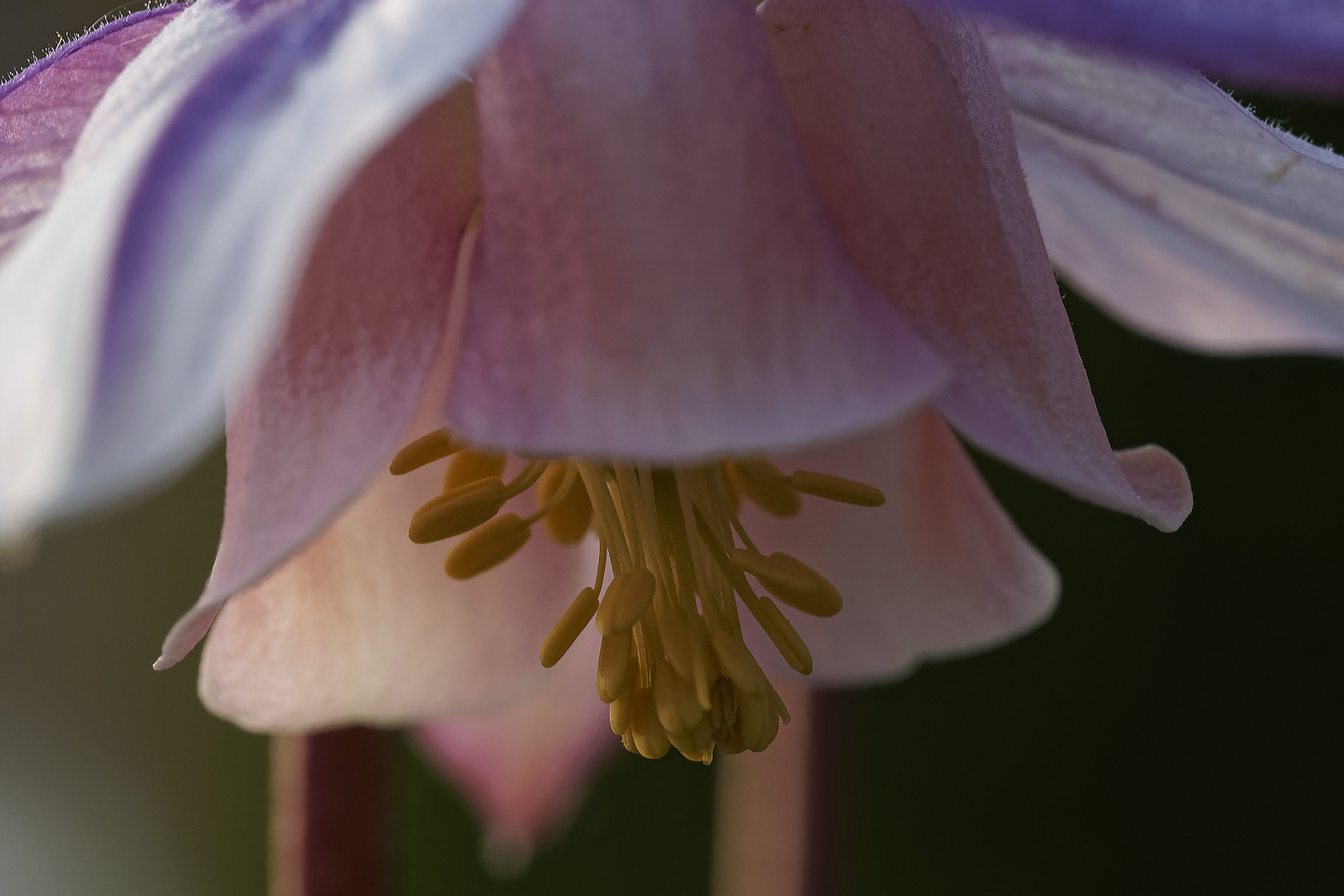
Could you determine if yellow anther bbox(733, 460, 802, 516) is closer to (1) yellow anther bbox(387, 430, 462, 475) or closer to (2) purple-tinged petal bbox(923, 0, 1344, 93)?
(1) yellow anther bbox(387, 430, 462, 475)

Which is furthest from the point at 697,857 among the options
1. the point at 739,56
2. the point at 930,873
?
the point at 739,56

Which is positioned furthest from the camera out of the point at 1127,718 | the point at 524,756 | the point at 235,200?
the point at 1127,718

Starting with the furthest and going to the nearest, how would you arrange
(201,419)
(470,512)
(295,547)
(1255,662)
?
(1255,662), (470,512), (295,547), (201,419)

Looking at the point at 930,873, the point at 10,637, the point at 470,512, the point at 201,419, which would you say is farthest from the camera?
the point at 10,637

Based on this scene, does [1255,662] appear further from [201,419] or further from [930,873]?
[201,419]

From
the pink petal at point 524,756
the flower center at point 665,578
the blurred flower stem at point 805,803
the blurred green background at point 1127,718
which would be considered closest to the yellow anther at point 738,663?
the flower center at point 665,578

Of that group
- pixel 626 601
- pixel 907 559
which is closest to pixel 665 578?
pixel 626 601

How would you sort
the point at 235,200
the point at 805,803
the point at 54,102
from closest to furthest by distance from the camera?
1. the point at 235,200
2. the point at 54,102
3. the point at 805,803

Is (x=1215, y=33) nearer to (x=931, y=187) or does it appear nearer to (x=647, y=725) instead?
(x=931, y=187)
